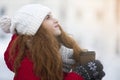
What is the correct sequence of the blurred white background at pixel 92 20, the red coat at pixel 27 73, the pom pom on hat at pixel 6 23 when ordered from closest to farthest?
the red coat at pixel 27 73
the pom pom on hat at pixel 6 23
the blurred white background at pixel 92 20

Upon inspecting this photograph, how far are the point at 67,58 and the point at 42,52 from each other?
0.48 ft

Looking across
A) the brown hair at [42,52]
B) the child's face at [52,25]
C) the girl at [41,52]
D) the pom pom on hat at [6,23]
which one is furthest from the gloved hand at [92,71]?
the pom pom on hat at [6,23]

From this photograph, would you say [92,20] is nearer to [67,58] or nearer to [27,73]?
[67,58]

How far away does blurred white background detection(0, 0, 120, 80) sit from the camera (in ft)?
11.9

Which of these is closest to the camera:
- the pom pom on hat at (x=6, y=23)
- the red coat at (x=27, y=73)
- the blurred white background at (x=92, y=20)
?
the red coat at (x=27, y=73)

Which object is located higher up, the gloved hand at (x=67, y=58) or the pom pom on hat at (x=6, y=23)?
the pom pom on hat at (x=6, y=23)

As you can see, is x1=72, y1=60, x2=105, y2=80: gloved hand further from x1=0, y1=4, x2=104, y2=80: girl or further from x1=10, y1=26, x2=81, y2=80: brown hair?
x1=10, y1=26, x2=81, y2=80: brown hair

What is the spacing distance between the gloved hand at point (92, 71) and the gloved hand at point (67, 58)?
8 centimetres

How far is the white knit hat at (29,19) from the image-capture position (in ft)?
5.84

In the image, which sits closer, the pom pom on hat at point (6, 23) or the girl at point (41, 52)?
the girl at point (41, 52)

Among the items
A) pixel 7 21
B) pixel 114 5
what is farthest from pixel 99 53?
pixel 7 21

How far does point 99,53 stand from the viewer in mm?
3631

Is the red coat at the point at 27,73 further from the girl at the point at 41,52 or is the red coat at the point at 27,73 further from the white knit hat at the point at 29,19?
the white knit hat at the point at 29,19

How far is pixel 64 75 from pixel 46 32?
231 mm
